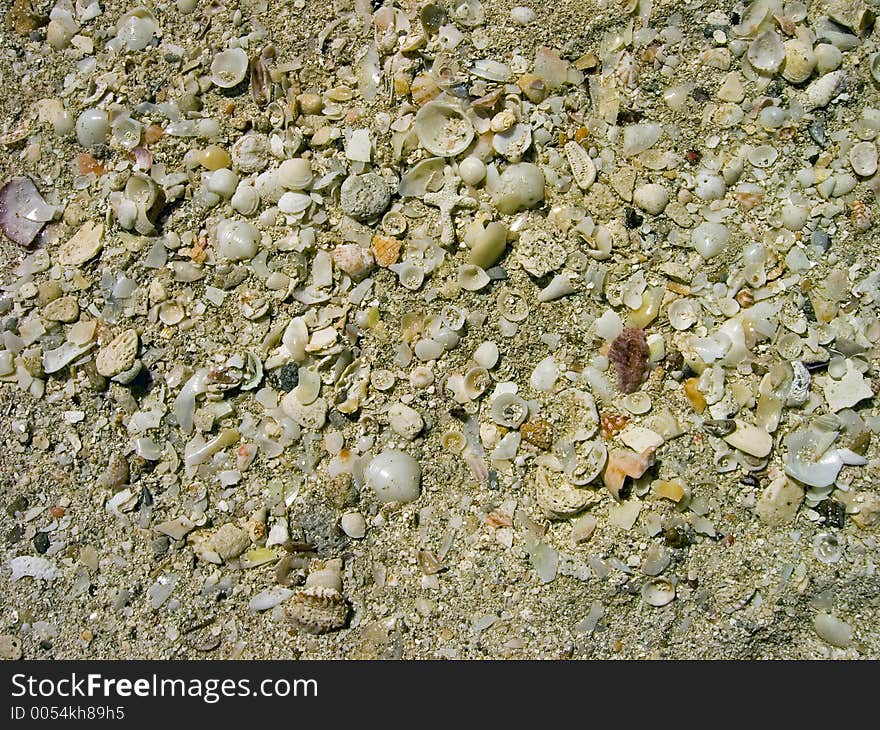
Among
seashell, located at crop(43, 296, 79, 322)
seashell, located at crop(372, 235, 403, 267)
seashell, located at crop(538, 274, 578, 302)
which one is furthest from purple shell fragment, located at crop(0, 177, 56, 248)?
seashell, located at crop(538, 274, 578, 302)

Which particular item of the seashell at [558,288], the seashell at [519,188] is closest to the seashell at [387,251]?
the seashell at [519,188]

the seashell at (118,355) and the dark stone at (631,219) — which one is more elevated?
the seashell at (118,355)

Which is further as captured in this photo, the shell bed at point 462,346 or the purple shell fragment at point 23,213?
the purple shell fragment at point 23,213

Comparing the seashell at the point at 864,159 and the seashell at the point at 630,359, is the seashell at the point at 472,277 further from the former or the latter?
the seashell at the point at 864,159

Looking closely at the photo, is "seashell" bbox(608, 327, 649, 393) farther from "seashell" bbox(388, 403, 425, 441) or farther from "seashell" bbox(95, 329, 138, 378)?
"seashell" bbox(95, 329, 138, 378)

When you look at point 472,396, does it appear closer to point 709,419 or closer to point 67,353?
point 709,419
